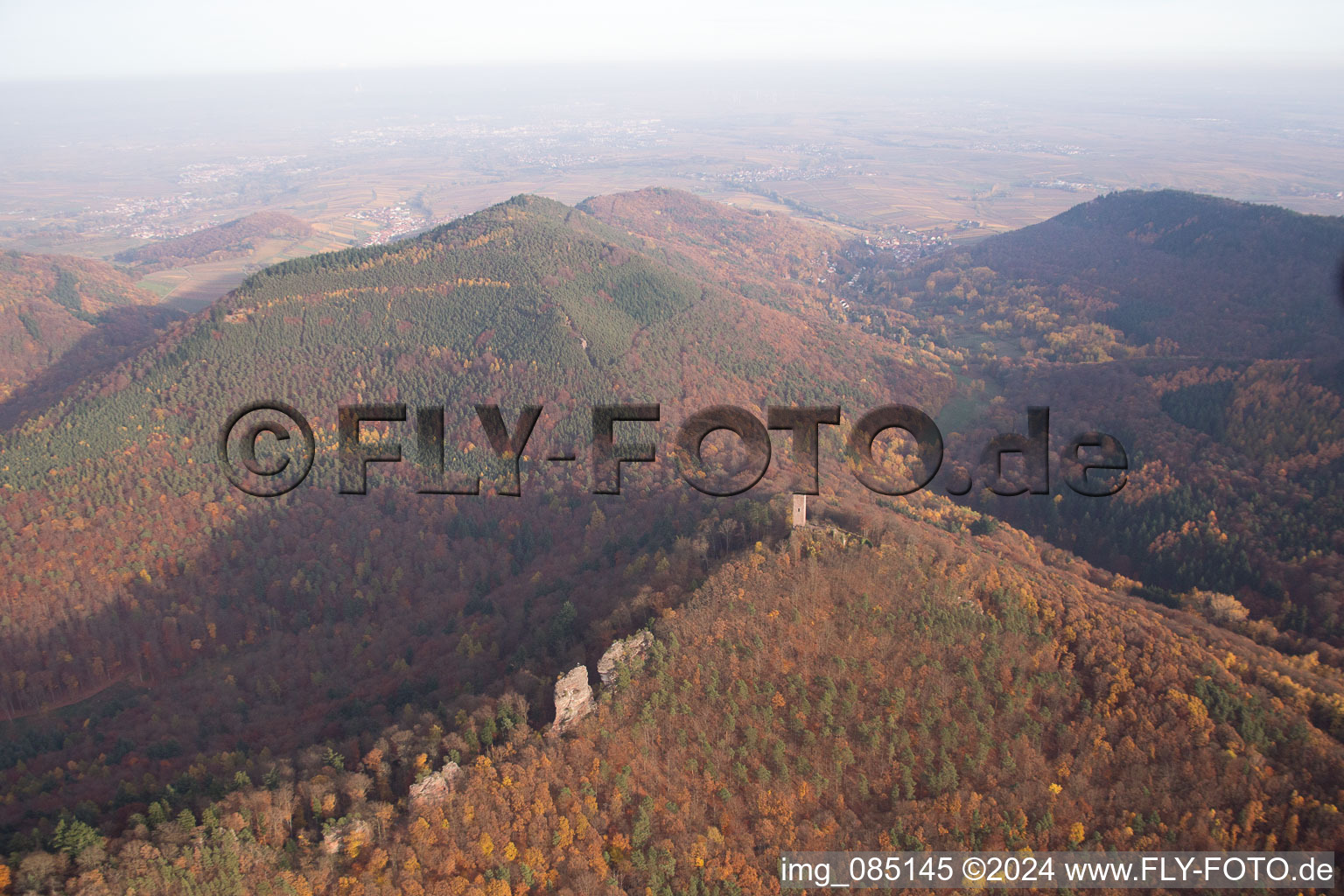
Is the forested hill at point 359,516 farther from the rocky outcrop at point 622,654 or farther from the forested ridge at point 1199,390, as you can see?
the forested ridge at point 1199,390

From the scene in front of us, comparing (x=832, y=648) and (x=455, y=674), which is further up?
(x=832, y=648)

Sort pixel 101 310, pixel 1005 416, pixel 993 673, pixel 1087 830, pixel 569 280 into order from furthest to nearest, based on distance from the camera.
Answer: pixel 101 310, pixel 569 280, pixel 1005 416, pixel 993 673, pixel 1087 830

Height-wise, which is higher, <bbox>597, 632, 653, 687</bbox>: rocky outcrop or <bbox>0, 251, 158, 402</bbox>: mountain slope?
<bbox>0, 251, 158, 402</bbox>: mountain slope

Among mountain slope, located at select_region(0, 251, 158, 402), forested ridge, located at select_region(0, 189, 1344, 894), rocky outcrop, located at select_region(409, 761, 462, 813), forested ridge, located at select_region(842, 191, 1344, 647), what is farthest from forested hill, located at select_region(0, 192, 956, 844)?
mountain slope, located at select_region(0, 251, 158, 402)

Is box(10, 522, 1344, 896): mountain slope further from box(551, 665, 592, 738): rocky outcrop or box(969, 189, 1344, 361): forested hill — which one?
box(969, 189, 1344, 361): forested hill

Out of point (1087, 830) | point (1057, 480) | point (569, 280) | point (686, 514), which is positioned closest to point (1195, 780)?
point (1087, 830)

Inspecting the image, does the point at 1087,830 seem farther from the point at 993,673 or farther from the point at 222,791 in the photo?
the point at 222,791
